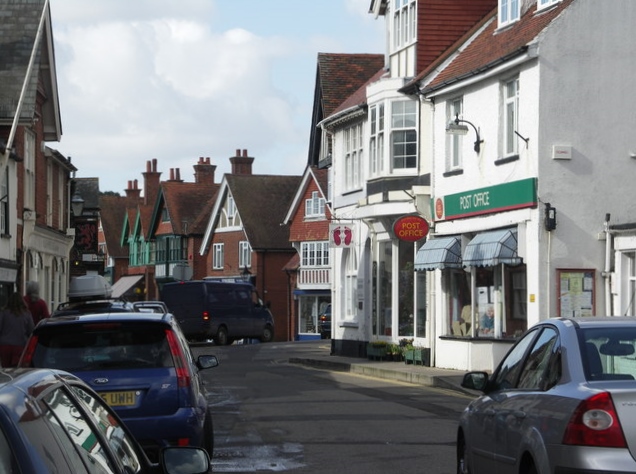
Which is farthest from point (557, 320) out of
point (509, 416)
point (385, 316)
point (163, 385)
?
point (385, 316)

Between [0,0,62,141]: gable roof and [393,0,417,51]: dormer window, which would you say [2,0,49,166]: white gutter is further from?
[393,0,417,51]: dormer window

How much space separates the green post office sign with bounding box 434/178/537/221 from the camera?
25781 millimetres

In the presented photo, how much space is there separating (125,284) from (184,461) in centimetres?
9801

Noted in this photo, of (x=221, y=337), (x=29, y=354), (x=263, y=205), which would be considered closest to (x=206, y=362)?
(x=29, y=354)

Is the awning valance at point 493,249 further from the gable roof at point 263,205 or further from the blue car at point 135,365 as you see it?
the gable roof at point 263,205

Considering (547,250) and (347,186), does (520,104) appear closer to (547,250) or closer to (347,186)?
(547,250)

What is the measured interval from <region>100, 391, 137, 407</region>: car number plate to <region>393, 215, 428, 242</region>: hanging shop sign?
20616mm

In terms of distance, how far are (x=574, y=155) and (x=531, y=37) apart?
2.52 metres

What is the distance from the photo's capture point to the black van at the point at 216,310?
2089 inches

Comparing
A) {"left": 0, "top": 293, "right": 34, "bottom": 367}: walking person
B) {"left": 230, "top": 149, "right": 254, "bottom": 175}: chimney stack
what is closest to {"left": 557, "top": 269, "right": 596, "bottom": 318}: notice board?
{"left": 0, "top": 293, "right": 34, "bottom": 367}: walking person

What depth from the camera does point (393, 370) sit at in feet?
94.9

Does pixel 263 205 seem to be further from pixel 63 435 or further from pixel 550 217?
pixel 63 435

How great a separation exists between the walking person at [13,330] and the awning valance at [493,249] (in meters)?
10.7

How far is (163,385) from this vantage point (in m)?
10.9
